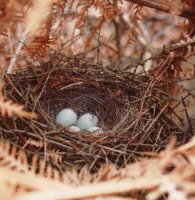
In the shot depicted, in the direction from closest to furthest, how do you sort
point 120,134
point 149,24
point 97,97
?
point 120,134
point 97,97
point 149,24

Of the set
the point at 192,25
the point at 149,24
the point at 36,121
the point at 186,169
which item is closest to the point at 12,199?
the point at 186,169

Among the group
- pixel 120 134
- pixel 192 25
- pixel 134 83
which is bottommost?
pixel 120 134

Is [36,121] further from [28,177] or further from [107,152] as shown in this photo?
[28,177]

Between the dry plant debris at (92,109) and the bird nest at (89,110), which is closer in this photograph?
the dry plant debris at (92,109)

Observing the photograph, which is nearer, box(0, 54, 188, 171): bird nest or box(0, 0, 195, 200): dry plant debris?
box(0, 0, 195, 200): dry plant debris

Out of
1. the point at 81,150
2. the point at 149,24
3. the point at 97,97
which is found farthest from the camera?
the point at 149,24

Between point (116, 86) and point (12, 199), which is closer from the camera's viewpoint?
point (12, 199)

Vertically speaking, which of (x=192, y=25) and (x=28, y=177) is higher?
(x=192, y=25)
